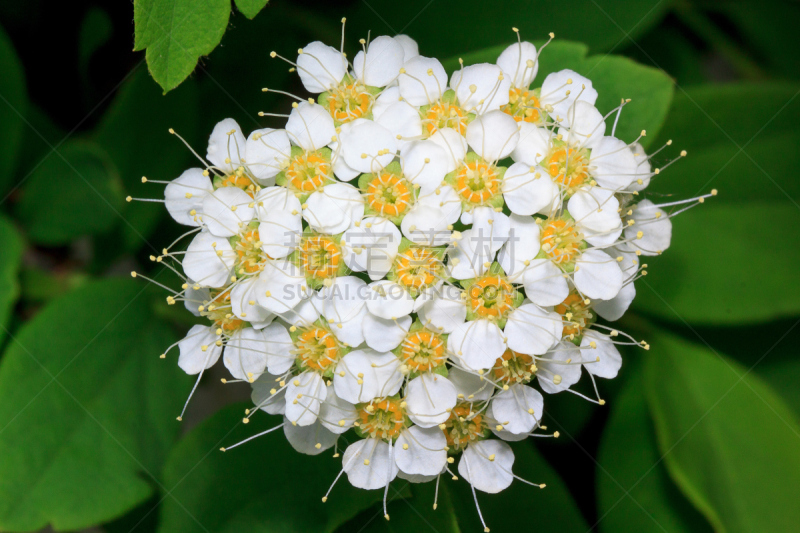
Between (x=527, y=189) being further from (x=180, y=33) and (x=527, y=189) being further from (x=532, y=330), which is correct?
(x=180, y=33)

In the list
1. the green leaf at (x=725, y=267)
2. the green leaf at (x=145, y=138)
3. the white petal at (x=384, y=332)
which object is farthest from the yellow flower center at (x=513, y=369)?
the green leaf at (x=145, y=138)

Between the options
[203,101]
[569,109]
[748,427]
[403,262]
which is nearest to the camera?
[403,262]

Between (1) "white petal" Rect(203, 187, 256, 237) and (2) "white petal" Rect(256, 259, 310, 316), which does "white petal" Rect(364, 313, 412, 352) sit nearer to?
(2) "white petal" Rect(256, 259, 310, 316)

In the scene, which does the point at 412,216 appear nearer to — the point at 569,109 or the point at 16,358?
the point at 569,109

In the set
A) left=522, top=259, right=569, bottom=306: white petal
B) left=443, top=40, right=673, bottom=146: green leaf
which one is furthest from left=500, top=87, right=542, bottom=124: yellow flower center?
left=522, top=259, right=569, bottom=306: white petal

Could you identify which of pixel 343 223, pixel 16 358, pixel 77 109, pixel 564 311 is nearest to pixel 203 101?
pixel 77 109
